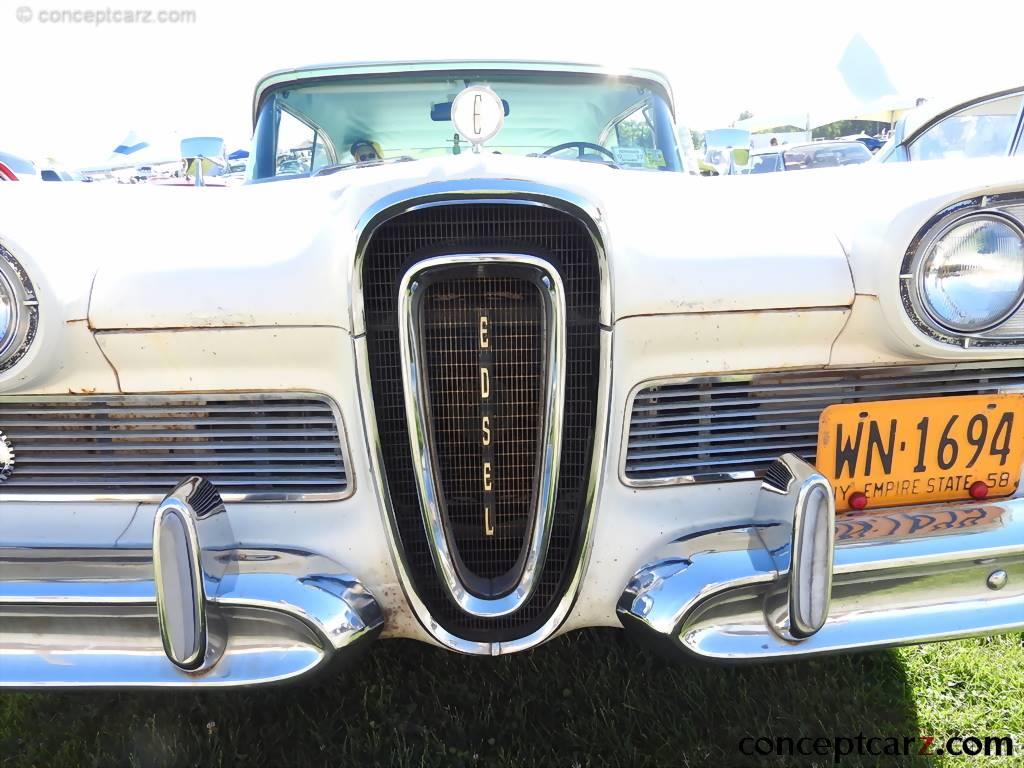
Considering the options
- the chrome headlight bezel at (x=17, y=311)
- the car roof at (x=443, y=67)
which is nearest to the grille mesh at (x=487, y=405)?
the chrome headlight bezel at (x=17, y=311)

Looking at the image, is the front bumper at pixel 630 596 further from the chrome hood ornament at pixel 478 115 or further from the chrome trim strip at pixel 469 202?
the chrome hood ornament at pixel 478 115

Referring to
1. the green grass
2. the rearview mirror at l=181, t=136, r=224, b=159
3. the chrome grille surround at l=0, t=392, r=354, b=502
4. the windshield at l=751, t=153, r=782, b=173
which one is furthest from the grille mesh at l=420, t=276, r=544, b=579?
the rearview mirror at l=181, t=136, r=224, b=159

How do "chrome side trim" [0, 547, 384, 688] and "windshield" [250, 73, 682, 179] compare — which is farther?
"windshield" [250, 73, 682, 179]

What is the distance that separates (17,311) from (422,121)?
160cm

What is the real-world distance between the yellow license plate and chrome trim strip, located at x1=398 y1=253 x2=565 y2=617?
57 cm

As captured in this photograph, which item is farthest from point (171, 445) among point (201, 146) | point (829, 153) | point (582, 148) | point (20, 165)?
point (829, 153)

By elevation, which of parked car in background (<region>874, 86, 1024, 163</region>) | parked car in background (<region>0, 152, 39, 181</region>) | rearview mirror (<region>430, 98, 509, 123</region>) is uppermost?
rearview mirror (<region>430, 98, 509, 123</region>)

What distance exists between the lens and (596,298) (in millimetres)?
1416

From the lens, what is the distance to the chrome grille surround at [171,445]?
1487 millimetres

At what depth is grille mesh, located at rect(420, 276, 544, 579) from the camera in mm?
1420

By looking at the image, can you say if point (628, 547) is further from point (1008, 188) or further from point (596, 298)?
point (1008, 188)

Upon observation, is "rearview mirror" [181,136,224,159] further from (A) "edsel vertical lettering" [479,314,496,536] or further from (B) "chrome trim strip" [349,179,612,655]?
(A) "edsel vertical lettering" [479,314,496,536]

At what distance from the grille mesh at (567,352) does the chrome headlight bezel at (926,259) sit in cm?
60

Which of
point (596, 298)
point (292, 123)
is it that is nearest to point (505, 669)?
point (596, 298)
